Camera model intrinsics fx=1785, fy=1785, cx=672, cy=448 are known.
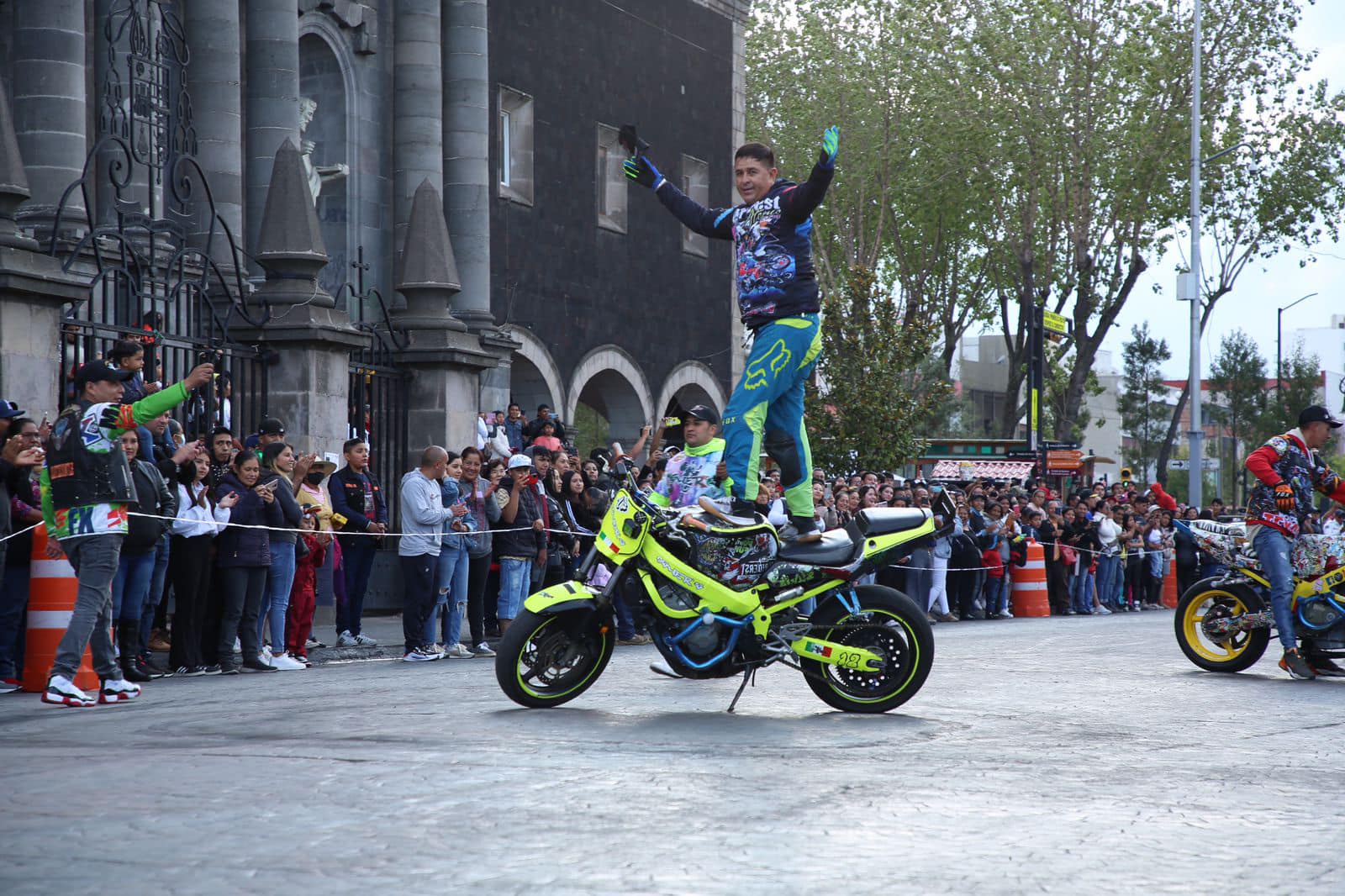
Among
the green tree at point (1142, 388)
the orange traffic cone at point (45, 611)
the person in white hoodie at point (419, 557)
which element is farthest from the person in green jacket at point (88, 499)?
the green tree at point (1142, 388)

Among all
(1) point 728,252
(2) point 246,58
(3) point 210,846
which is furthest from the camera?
(1) point 728,252

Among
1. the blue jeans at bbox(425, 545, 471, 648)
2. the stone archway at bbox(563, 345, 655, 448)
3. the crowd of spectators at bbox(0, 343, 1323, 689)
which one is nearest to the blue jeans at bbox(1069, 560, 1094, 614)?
the crowd of spectators at bbox(0, 343, 1323, 689)

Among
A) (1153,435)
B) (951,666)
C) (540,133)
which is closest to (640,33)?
(540,133)

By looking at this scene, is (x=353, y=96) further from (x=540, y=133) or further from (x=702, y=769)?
(x=702, y=769)

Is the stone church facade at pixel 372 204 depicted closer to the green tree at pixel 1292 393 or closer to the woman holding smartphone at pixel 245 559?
the woman holding smartphone at pixel 245 559

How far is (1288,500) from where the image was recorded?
12.3 metres

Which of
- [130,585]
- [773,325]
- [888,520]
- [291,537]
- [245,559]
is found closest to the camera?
[888,520]

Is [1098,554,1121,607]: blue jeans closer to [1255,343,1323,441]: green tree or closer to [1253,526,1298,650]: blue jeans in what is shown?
[1253,526,1298,650]: blue jeans

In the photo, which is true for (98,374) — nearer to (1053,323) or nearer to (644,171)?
(644,171)

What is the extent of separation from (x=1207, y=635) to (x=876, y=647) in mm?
4797

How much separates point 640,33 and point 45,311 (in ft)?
70.5

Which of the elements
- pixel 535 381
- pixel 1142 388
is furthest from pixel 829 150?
pixel 1142 388

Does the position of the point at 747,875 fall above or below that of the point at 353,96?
below

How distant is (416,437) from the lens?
75.9 ft
